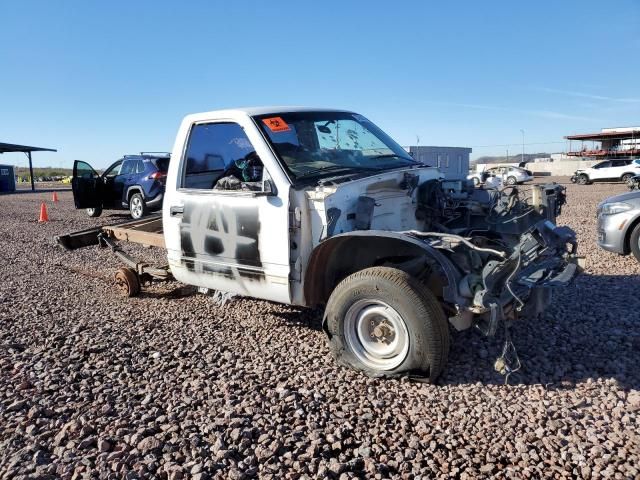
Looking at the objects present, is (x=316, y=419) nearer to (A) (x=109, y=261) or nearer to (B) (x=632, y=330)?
(B) (x=632, y=330)

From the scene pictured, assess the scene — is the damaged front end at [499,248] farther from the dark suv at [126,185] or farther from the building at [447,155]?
the building at [447,155]

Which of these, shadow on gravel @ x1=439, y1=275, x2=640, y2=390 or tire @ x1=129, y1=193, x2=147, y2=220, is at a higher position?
tire @ x1=129, y1=193, x2=147, y2=220

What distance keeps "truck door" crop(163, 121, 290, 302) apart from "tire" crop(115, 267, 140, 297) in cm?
140

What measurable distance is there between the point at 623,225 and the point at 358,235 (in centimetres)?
551

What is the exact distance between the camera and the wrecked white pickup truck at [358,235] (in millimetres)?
3580

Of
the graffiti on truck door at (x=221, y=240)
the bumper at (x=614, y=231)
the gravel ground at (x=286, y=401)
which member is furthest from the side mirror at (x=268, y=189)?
the bumper at (x=614, y=231)

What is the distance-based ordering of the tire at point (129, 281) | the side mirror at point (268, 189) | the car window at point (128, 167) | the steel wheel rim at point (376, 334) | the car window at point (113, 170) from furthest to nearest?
the car window at point (113, 170), the car window at point (128, 167), the tire at point (129, 281), the side mirror at point (268, 189), the steel wheel rim at point (376, 334)

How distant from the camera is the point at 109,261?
8.87 meters

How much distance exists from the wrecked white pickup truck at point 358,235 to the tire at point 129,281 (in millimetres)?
1035

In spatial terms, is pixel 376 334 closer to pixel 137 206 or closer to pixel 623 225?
pixel 623 225

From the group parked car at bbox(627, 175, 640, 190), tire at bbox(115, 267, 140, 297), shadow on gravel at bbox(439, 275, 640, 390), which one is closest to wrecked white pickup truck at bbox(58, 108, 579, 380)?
shadow on gravel at bbox(439, 275, 640, 390)

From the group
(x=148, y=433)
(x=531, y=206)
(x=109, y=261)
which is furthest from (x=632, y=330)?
(x=109, y=261)

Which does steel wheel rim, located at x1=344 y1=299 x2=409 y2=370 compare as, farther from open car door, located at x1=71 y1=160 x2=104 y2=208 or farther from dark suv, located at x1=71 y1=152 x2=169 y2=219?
open car door, located at x1=71 y1=160 x2=104 y2=208

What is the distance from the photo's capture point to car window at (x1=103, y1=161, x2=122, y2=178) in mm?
14688
